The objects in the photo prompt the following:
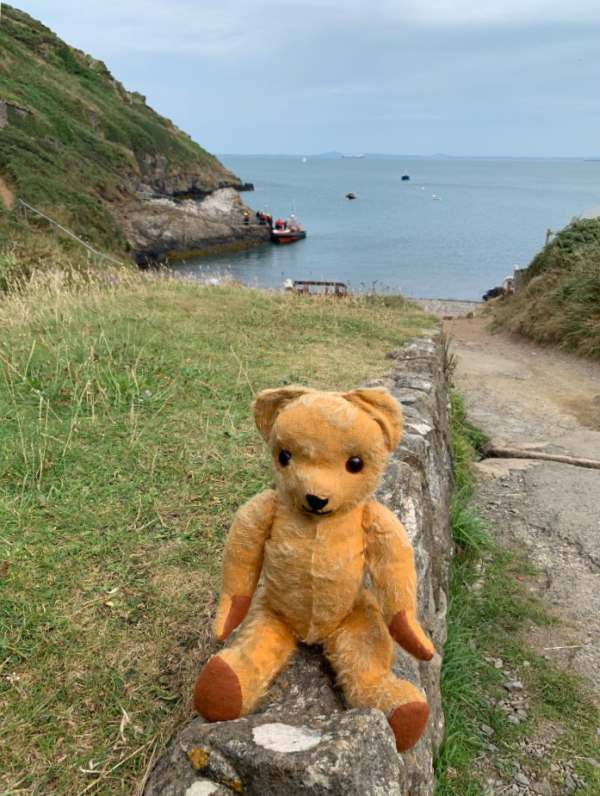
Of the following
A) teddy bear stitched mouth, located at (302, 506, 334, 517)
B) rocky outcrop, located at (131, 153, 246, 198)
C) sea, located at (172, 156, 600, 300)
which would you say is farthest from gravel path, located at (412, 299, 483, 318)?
rocky outcrop, located at (131, 153, 246, 198)

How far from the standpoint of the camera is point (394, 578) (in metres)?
1.80

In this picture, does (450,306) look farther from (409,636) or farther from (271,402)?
(409,636)

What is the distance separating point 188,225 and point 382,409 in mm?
40395

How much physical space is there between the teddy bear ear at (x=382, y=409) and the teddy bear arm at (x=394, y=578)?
0.23 meters

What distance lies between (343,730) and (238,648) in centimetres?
36

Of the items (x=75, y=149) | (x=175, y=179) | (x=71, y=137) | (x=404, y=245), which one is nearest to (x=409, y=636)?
(x=75, y=149)

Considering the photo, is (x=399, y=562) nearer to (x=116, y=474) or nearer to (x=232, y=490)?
(x=232, y=490)

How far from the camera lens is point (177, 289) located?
8.87 m

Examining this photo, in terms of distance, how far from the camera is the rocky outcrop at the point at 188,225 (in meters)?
35.9

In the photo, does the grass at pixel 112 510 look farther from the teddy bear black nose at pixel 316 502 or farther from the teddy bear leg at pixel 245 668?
the teddy bear black nose at pixel 316 502

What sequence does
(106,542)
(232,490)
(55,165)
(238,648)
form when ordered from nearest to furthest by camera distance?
(238,648) < (106,542) < (232,490) < (55,165)

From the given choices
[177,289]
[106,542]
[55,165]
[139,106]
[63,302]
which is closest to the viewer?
[106,542]

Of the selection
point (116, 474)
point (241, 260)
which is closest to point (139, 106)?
point (241, 260)

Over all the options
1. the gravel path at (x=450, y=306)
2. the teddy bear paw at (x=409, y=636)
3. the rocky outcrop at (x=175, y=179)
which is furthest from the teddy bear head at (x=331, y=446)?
the rocky outcrop at (x=175, y=179)
